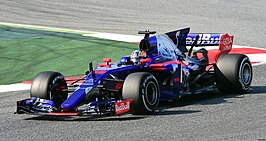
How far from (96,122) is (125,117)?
542 millimetres

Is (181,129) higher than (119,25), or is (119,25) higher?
(119,25)

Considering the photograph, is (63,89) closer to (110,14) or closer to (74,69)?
(74,69)

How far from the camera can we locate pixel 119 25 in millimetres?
25750

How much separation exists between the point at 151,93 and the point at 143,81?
0.43m

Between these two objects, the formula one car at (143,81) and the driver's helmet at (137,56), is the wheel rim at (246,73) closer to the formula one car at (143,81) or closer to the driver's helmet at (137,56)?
the formula one car at (143,81)

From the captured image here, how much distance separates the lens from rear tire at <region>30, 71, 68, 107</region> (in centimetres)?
1098

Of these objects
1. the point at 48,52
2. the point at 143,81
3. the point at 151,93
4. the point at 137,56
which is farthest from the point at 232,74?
the point at 48,52

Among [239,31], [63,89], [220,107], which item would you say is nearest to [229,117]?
[220,107]

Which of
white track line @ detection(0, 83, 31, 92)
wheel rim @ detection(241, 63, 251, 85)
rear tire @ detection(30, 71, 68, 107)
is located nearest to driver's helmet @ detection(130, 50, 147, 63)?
rear tire @ detection(30, 71, 68, 107)

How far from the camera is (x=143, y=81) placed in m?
10.3

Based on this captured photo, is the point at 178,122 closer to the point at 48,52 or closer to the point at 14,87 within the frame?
the point at 14,87

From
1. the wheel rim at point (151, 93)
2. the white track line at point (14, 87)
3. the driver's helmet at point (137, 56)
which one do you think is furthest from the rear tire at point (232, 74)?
the white track line at point (14, 87)

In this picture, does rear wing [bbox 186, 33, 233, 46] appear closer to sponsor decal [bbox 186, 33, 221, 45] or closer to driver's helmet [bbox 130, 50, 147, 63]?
sponsor decal [bbox 186, 33, 221, 45]

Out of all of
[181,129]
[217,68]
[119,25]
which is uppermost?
[119,25]
